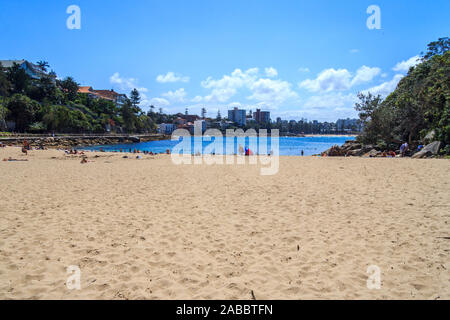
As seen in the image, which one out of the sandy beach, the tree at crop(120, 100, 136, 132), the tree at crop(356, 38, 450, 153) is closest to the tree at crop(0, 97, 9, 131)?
the tree at crop(120, 100, 136, 132)

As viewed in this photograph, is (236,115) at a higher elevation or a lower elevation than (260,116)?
lower

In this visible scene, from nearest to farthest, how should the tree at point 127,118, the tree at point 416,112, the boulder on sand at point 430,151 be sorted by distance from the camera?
1. the boulder on sand at point 430,151
2. the tree at point 416,112
3. the tree at point 127,118

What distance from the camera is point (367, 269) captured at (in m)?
3.18

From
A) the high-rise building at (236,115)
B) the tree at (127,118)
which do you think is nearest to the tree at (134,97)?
the tree at (127,118)

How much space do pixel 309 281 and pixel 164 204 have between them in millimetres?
4216

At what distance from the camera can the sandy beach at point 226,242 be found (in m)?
2.81

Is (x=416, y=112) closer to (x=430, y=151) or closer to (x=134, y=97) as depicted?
(x=430, y=151)

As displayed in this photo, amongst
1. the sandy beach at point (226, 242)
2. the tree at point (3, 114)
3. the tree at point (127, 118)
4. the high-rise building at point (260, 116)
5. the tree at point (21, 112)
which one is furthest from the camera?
the high-rise building at point (260, 116)

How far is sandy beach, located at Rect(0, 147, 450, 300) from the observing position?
2807mm

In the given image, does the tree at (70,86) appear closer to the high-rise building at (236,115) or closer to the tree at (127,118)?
the tree at (127,118)

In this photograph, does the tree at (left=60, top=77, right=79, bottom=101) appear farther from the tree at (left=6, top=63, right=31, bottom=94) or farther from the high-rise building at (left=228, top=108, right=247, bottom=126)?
the high-rise building at (left=228, top=108, right=247, bottom=126)

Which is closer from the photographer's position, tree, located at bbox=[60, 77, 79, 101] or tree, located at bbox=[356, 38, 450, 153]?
tree, located at bbox=[356, 38, 450, 153]

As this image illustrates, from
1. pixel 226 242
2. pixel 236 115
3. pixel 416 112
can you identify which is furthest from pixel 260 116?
pixel 226 242

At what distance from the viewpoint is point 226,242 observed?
405 centimetres
